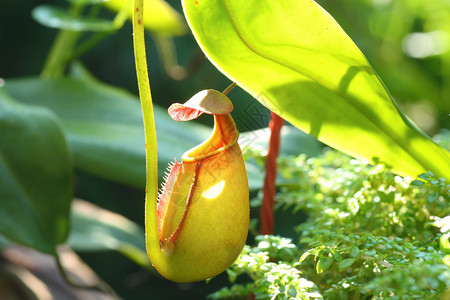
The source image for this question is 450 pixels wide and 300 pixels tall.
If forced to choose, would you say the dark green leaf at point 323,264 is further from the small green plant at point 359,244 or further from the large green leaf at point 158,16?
the large green leaf at point 158,16

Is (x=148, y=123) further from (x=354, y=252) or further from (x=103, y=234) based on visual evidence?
(x=103, y=234)

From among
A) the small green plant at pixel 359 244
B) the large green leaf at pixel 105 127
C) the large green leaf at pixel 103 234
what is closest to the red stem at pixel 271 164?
the small green plant at pixel 359 244

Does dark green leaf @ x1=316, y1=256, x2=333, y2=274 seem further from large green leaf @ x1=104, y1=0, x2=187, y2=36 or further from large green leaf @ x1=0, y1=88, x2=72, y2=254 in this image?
large green leaf @ x1=104, y1=0, x2=187, y2=36

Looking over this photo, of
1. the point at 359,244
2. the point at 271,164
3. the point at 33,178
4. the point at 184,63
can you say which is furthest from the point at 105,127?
the point at 184,63

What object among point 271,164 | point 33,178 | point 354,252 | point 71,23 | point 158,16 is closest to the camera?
point 354,252

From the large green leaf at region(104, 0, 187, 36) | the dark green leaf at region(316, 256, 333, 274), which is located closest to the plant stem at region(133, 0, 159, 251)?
the dark green leaf at region(316, 256, 333, 274)
